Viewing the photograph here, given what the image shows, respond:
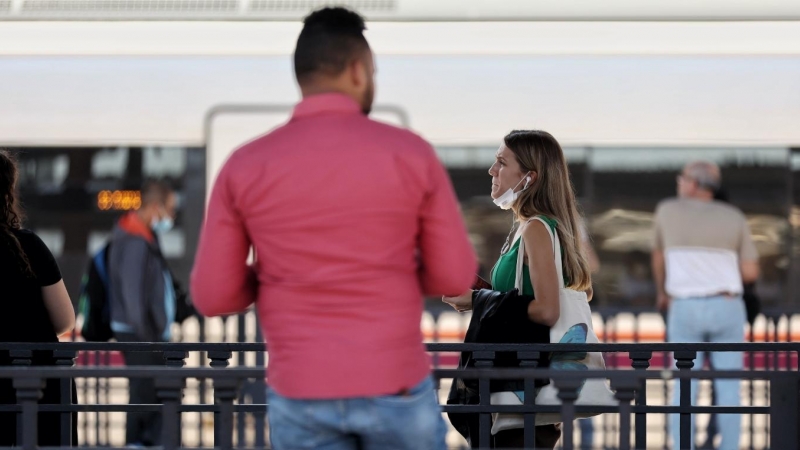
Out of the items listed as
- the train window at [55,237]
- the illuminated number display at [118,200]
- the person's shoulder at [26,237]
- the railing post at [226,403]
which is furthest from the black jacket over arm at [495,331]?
the train window at [55,237]

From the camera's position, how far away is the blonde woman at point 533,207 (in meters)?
3.52

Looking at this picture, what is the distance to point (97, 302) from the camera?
278 inches

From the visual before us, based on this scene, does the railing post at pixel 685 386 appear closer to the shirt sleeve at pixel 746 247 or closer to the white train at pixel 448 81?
the shirt sleeve at pixel 746 247

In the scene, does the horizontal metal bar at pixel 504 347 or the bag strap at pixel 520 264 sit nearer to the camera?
the horizontal metal bar at pixel 504 347

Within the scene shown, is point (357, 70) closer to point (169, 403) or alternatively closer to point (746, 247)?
point (169, 403)

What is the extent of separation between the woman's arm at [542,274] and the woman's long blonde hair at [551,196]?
0.39 ft

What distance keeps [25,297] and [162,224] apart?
147 inches

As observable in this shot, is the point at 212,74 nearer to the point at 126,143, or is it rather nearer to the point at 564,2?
the point at 126,143

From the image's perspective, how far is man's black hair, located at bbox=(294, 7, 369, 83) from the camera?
7.59 feet

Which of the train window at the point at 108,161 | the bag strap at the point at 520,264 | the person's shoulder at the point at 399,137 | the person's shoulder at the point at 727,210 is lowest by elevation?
the bag strap at the point at 520,264

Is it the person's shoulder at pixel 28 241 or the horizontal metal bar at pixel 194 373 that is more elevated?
the person's shoulder at pixel 28 241

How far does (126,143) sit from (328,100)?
5467mm

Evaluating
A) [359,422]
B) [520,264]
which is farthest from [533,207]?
[359,422]

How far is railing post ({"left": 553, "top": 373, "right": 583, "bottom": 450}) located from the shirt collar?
905 millimetres
